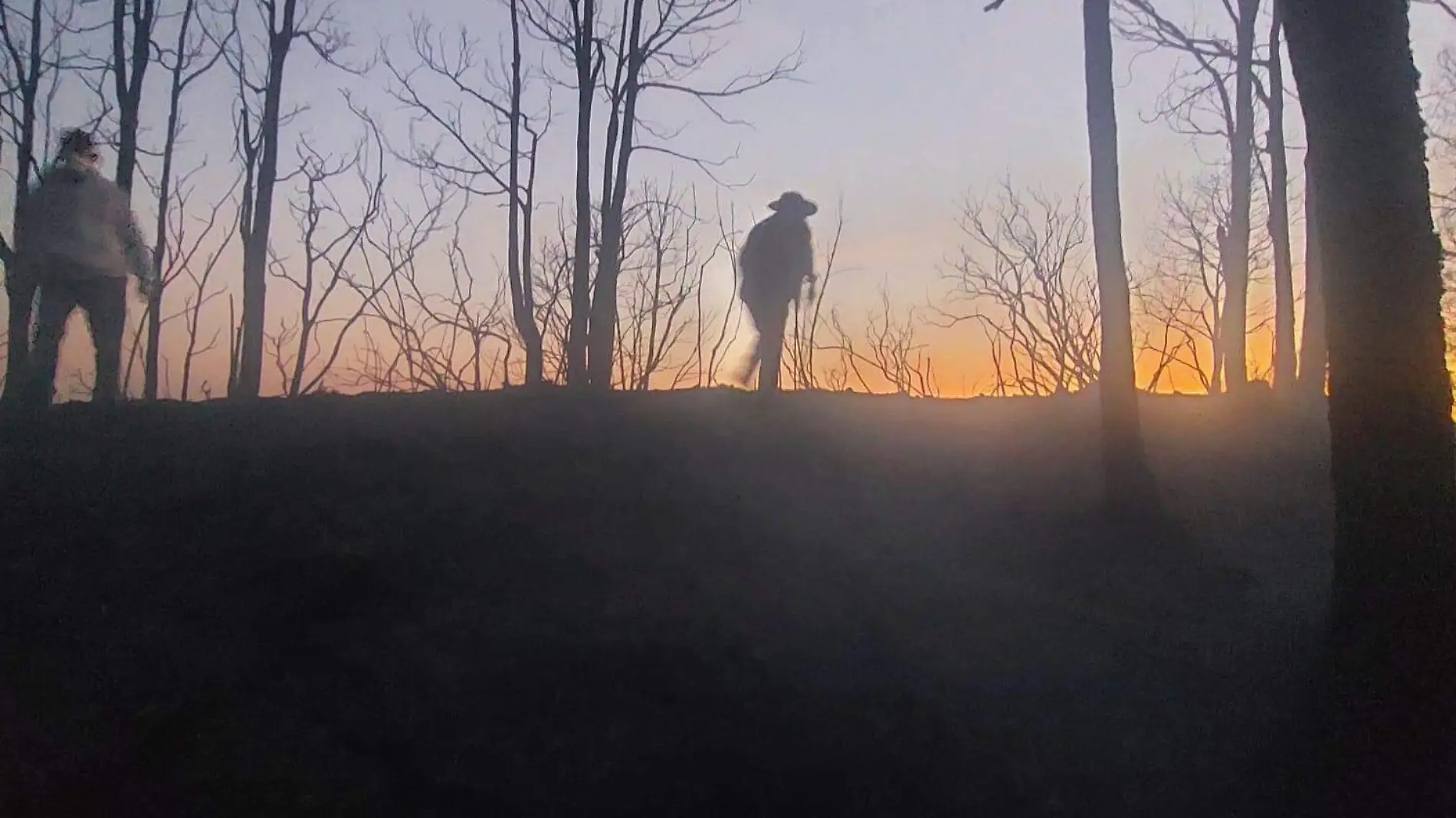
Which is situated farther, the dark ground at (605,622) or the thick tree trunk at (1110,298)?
the thick tree trunk at (1110,298)

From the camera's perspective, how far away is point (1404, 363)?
600 cm

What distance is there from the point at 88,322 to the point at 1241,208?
13.8 meters

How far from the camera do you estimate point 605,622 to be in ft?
22.5

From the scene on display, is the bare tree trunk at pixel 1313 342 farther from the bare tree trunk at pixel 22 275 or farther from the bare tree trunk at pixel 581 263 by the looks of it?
the bare tree trunk at pixel 22 275

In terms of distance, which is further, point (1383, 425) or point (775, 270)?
point (775, 270)

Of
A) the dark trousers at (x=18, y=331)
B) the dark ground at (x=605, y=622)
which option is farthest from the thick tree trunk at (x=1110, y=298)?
the dark trousers at (x=18, y=331)

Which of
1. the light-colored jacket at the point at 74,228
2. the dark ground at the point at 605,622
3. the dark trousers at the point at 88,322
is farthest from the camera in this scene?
the dark trousers at the point at 88,322

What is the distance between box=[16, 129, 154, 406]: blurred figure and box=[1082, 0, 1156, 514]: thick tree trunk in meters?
8.62

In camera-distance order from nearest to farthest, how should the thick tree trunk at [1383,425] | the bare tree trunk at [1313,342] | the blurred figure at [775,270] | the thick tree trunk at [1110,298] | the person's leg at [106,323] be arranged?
the thick tree trunk at [1383,425] < the thick tree trunk at [1110,298] < the person's leg at [106,323] < the blurred figure at [775,270] < the bare tree trunk at [1313,342]

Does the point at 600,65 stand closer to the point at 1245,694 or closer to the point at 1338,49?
the point at 1338,49

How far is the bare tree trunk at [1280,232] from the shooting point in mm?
15203

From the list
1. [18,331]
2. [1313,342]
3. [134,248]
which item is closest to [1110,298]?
[1313,342]

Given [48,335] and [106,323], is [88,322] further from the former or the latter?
[48,335]

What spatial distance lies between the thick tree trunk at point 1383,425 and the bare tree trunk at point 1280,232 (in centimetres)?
946
